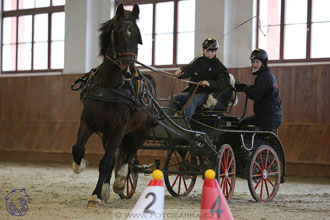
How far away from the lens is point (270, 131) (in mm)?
6586

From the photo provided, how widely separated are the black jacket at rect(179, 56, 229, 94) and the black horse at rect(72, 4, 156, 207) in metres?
1.28

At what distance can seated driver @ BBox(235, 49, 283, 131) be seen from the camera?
→ 6379 mm

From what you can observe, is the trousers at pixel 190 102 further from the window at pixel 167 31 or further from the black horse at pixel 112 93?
the window at pixel 167 31

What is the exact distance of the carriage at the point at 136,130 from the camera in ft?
16.4

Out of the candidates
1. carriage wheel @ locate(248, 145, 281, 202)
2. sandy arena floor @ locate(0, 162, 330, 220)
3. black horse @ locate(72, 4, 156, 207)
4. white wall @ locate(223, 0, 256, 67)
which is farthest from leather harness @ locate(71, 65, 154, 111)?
white wall @ locate(223, 0, 256, 67)

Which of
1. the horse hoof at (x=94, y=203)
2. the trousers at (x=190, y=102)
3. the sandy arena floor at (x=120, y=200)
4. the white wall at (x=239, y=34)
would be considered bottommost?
the sandy arena floor at (x=120, y=200)

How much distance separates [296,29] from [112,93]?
6705 millimetres

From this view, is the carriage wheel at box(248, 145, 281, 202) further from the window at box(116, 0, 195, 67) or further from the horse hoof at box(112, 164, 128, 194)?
the window at box(116, 0, 195, 67)

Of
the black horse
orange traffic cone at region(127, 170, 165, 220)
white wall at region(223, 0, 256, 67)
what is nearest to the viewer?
orange traffic cone at region(127, 170, 165, 220)

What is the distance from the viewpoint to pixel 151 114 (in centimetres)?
542

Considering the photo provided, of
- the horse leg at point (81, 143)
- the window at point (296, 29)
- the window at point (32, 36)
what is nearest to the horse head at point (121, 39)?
the horse leg at point (81, 143)

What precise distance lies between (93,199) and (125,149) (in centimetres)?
107

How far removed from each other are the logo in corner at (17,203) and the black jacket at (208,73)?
7.73ft

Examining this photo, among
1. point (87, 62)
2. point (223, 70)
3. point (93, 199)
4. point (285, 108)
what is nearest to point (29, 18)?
point (87, 62)
